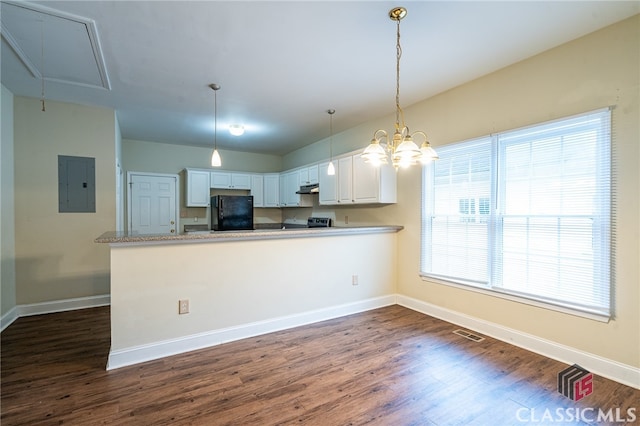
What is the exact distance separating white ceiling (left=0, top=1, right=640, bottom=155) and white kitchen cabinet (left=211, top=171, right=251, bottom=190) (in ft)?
7.86

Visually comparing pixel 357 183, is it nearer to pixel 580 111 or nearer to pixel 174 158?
pixel 580 111

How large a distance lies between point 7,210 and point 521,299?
222 inches

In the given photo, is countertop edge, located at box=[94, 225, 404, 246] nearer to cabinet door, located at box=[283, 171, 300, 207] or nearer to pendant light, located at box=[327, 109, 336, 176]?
pendant light, located at box=[327, 109, 336, 176]

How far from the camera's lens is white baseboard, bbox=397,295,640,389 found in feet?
7.14

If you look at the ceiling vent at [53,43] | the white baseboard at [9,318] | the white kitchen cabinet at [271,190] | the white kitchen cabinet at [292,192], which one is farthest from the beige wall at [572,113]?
the white baseboard at [9,318]

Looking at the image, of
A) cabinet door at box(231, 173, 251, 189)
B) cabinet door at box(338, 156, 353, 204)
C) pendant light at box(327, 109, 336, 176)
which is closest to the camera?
pendant light at box(327, 109, 336, 176)

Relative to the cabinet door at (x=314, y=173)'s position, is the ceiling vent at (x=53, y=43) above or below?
above

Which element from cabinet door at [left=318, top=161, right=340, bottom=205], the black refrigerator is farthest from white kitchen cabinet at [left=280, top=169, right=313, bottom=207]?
the black refrigerator

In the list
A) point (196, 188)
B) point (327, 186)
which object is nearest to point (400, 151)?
point (327, 186)

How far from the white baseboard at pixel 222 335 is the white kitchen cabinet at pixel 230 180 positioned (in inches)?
155

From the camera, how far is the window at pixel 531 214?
2.33 meters

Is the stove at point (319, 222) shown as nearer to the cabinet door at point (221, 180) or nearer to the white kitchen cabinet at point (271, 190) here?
the white kitchen cabinet at point (271, 190)

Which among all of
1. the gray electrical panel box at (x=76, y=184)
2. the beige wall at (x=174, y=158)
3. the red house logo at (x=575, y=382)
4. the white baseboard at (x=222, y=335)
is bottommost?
the red house logo at (x=575, y=382)

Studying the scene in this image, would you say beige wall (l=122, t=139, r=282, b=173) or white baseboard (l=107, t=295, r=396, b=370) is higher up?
beige wall (l=122, t=139, r=282, b=173)
